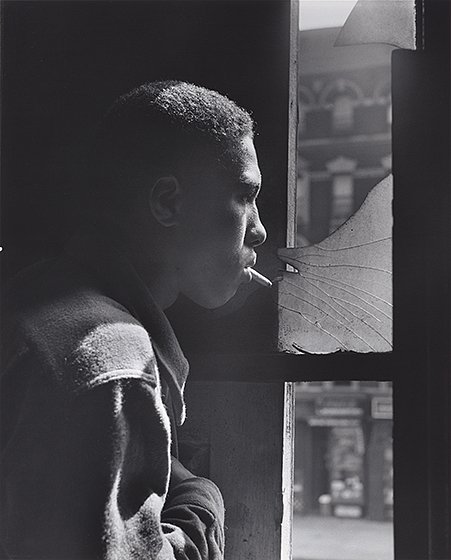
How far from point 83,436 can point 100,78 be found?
0.66 m

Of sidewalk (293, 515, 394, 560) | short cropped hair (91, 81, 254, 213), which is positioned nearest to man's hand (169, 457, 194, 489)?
short cropped hair (91, 81, 254, 213)

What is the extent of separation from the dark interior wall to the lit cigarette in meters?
0.02

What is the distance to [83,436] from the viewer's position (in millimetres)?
810

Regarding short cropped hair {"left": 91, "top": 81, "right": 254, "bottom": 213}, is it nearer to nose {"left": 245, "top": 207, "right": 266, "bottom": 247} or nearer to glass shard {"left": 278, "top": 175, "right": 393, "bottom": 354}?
nose {"left": 245, "top": 207, "right": 266, "bottom": 247}

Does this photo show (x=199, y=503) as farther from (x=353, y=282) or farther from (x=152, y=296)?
(x=353, y=282)

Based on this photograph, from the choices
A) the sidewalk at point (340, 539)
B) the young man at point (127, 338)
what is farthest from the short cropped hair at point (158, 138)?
the sidewalk at point (340, 539)

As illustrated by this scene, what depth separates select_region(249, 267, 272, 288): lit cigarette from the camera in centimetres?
112

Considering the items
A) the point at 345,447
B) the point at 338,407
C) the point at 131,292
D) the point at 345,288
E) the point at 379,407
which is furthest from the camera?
the point at 345,447

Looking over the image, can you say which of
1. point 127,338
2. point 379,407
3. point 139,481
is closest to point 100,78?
point 127,338

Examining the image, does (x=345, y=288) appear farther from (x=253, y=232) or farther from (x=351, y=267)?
(x=253, y=232)

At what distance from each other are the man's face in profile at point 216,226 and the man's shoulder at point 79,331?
0.12 meters

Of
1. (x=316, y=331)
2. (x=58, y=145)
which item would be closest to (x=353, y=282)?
(x=316, y=331)

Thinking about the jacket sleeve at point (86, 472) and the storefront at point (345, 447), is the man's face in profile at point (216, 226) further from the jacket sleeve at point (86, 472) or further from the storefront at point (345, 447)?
the storefront at point (345, 447)

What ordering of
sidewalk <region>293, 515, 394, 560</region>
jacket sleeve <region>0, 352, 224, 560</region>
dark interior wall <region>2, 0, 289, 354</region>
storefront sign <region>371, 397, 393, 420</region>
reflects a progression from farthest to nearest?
storefront sign <region>371, 397, 393, 420</region> < sidewalk <region>293, 515, 394, 560</region> < dark interior wall <region>2, 0, 289, 354</region> < jacket sleeve <region>0, 352, 224, 560</region>
